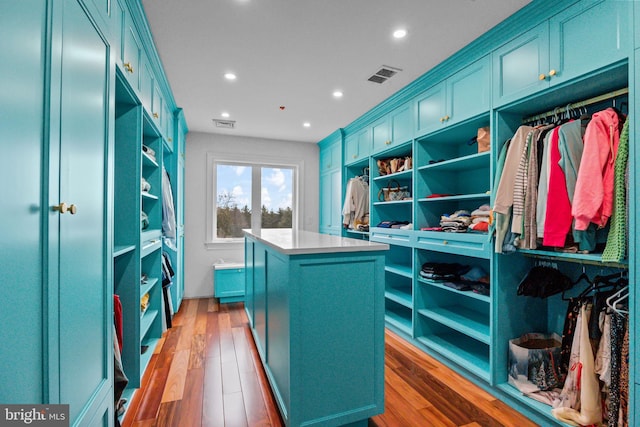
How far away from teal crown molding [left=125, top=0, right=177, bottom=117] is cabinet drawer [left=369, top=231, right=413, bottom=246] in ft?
8.71

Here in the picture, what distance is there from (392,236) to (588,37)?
7.25ft

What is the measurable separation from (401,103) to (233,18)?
6.09 ft

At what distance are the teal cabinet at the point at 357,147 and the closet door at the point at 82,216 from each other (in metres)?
2.99

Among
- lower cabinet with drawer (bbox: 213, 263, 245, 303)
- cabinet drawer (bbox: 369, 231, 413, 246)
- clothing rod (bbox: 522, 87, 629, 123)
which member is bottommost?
→ lower cabinet with drawer (bbox: 213, 263, 245, 303)

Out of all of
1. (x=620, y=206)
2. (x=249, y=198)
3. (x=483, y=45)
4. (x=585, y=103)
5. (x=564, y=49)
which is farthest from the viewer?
(x=249, y=198)

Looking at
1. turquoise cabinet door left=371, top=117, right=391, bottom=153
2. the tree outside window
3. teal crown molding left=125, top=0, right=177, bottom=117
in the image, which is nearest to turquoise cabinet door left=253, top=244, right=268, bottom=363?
teal crown molding left=125, top=0, right=177, bottom=117

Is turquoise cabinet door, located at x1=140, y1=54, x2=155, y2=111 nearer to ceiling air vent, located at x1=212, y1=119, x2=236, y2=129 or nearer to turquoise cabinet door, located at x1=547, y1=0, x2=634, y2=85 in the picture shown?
ceiling air vent, located at x1=212, y1=119, x2=236, y2=129

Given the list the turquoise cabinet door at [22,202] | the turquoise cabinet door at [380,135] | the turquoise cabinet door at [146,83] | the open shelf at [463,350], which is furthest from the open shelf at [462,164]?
the turquoise cabinet door at [22,202]

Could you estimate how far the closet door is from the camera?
1004 millimetres

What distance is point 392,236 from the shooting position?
11.1ft

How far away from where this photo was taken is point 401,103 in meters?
3.22

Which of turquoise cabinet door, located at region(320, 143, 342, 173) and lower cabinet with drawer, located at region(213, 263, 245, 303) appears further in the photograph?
turquoise cabinet door, located at region(320, 143, 342, 173)

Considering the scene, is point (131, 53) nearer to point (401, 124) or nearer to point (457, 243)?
point (401, 124)

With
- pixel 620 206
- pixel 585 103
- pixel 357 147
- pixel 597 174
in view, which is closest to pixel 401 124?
pixel 357 147
